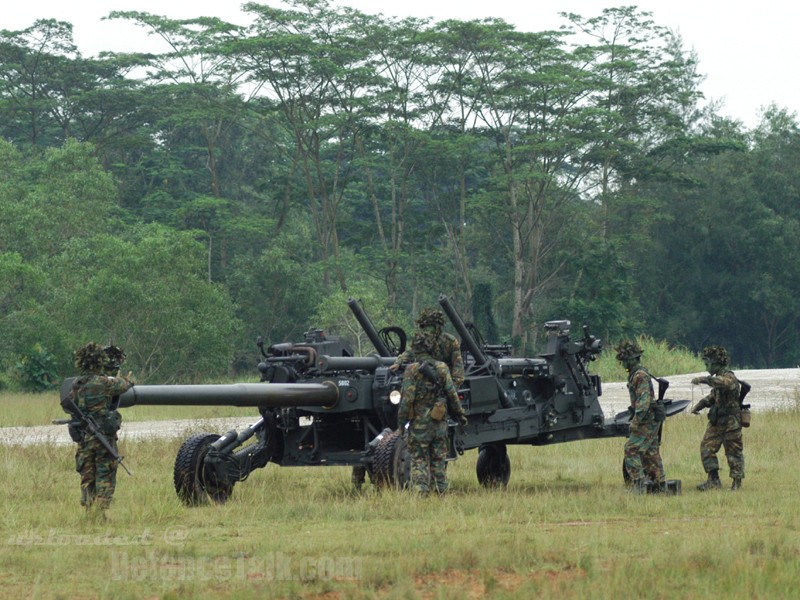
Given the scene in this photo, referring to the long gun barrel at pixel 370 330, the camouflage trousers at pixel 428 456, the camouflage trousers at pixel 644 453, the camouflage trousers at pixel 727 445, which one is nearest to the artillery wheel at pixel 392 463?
the camouflage trousers at pixel 428 456

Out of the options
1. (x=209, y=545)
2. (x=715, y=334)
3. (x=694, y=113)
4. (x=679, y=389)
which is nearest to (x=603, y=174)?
(x=715, y=334)

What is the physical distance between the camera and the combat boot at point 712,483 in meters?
14.1

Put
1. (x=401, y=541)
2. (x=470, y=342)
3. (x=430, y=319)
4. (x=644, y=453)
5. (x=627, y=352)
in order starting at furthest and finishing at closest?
(x=470, y=342)
(x=627, y=352)
(x=644, y=453)
(x=430, y=319)
(x=401, y=541)

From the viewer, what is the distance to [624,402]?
32906 millimetres

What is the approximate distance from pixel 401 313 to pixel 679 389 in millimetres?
16385

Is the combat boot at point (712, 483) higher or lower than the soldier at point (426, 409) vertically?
lower

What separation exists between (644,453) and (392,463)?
8.28 feet

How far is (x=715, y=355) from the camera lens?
14.3 m

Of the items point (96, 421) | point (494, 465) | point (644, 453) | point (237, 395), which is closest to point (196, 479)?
point (237, 395)

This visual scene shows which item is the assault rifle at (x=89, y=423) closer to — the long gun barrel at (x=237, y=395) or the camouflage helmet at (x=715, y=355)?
the long gun barrel at (x=237, y=395)

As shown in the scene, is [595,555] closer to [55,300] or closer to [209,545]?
[209,545]

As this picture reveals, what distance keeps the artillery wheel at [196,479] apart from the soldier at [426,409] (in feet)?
5.98

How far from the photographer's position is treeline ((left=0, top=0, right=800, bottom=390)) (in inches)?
1919

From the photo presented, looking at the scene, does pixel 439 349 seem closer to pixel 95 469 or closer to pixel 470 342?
pixel 470 342
